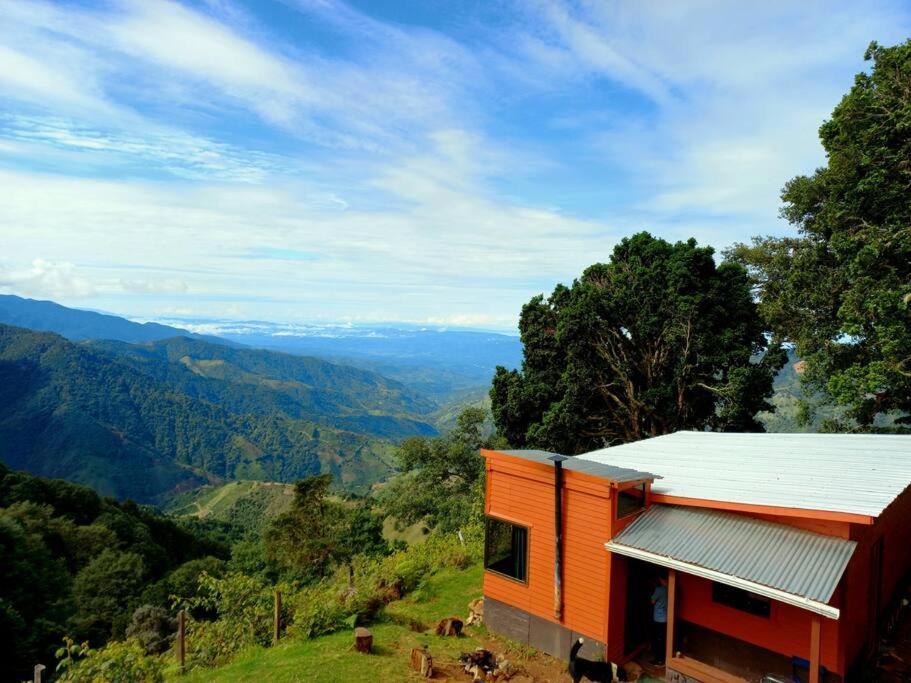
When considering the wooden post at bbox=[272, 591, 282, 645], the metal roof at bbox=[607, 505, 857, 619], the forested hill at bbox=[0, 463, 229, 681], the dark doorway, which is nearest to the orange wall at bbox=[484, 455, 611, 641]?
the metal roof at bbox=[607, 505, 857, 619]

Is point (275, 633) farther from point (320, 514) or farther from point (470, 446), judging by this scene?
point (470, 446)

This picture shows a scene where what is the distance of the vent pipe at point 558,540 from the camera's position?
982 cm

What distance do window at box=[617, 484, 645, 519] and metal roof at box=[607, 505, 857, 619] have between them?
0.20 meters

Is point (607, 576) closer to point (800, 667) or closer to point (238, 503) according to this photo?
point (800, 667)

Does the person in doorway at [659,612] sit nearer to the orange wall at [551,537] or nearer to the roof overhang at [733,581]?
the orange wall at [551,537]

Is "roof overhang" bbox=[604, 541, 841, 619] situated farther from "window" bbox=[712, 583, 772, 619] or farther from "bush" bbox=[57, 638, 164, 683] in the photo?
"bush" bbox=[57, 638, 164, 683]

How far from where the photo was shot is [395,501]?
33.8 m

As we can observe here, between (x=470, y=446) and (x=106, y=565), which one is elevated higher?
(x=470, y=446)

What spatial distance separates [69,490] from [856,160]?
74527 mm

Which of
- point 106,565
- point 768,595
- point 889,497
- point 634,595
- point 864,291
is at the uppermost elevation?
point 864,291

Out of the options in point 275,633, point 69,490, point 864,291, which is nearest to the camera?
point 275,633

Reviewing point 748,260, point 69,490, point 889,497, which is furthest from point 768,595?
point 69,490

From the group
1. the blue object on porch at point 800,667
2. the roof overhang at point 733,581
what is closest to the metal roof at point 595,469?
the roof overhang at point 733,581

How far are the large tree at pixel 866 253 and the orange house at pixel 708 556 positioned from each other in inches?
240
